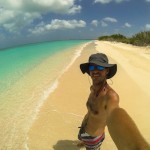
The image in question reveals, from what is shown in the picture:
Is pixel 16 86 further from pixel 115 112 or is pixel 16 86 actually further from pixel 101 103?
pixel 115 112

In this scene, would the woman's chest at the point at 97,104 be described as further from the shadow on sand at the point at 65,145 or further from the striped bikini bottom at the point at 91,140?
the shadow on sand at the point at 65,145

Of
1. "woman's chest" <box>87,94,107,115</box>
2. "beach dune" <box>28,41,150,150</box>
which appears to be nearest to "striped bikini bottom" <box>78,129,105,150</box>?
"woman's chest" <box>87,94,107,115</box>

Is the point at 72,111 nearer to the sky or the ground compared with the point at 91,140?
nearer to the ground

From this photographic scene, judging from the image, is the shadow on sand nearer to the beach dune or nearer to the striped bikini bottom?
the beach dune

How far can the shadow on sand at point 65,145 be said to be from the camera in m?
4.66

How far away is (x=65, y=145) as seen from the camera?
15.8 feet

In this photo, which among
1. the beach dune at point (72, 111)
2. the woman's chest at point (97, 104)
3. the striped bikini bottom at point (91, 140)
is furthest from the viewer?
the beach dune at point (72, 111)

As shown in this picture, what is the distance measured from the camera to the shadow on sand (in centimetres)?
466

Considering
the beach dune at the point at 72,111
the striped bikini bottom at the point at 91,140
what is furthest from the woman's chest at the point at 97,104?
the beach dune at the point at 72,111

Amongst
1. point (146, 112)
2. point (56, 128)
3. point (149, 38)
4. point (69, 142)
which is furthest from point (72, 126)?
point (149, 38)

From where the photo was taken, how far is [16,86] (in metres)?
10.9

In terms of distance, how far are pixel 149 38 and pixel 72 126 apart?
3029 centimetres

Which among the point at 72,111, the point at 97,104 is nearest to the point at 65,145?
the point at 72,111

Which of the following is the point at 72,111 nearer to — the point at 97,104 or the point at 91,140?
the point at 91,140
